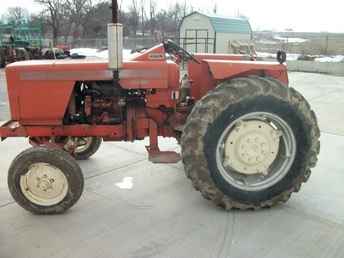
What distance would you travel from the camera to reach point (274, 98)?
3.01m

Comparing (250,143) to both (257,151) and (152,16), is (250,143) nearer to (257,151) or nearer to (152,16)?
(257,151)

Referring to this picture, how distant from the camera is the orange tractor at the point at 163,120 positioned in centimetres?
300

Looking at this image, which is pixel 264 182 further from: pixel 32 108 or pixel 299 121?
pixel 32 108

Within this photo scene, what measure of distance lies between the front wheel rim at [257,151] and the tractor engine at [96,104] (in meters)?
1.03

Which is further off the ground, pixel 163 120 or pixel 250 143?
pixel 163 120

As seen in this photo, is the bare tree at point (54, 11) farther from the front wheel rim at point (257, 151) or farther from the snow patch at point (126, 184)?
the front wheel rim at point (257, 151)

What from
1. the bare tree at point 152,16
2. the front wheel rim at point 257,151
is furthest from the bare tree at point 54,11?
the front wheel rim at point 257,151

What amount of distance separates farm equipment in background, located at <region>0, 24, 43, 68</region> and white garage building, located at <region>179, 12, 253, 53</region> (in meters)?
7.81

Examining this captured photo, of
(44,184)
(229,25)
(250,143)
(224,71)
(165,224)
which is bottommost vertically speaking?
(165,224)

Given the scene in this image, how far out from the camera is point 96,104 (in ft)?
11.4

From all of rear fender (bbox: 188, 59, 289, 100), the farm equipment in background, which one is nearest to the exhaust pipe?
rear fender (bbox: 188, 59, 289, 100)

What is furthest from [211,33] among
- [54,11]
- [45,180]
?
[45,180]

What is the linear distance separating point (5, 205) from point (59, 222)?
2.06 ft

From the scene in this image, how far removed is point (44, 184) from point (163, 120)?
3.92 ft
